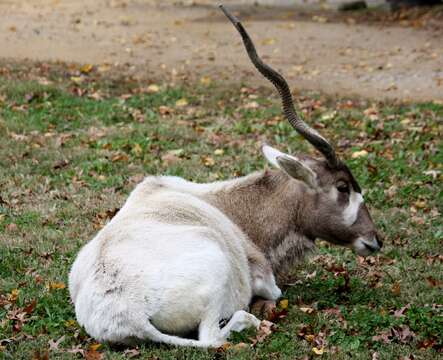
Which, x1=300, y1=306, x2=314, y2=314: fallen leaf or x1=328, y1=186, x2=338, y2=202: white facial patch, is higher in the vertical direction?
x1=328, y1=186, x2=338, y2=202: white facial patch

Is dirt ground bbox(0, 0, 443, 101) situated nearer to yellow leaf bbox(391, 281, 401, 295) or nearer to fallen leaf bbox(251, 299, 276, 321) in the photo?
yellow leaf bbox(391, 281, 401, 295)

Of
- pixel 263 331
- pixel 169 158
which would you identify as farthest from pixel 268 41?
pixel 263 331

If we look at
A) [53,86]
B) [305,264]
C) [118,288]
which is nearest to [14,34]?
[53,86]

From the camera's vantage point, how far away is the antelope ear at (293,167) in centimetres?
745

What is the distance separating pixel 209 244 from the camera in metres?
6.63

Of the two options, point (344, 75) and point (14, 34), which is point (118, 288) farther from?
point (14, 34)

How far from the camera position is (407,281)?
7941 mm

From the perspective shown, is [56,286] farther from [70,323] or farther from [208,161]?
[208,161]

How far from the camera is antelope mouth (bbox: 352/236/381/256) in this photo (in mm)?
7672

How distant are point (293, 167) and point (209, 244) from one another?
1255 mm

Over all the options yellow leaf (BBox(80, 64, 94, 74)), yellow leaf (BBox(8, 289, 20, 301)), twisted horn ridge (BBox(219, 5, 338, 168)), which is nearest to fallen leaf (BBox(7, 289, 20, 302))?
yellow leaf (BBox(8, 289, 20, 301))

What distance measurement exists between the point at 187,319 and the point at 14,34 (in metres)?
14.4

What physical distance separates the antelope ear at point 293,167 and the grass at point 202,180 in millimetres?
907

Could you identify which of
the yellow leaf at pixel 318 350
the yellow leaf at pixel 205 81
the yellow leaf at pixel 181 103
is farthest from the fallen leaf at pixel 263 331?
the yellow leaf at pixel 205 81
